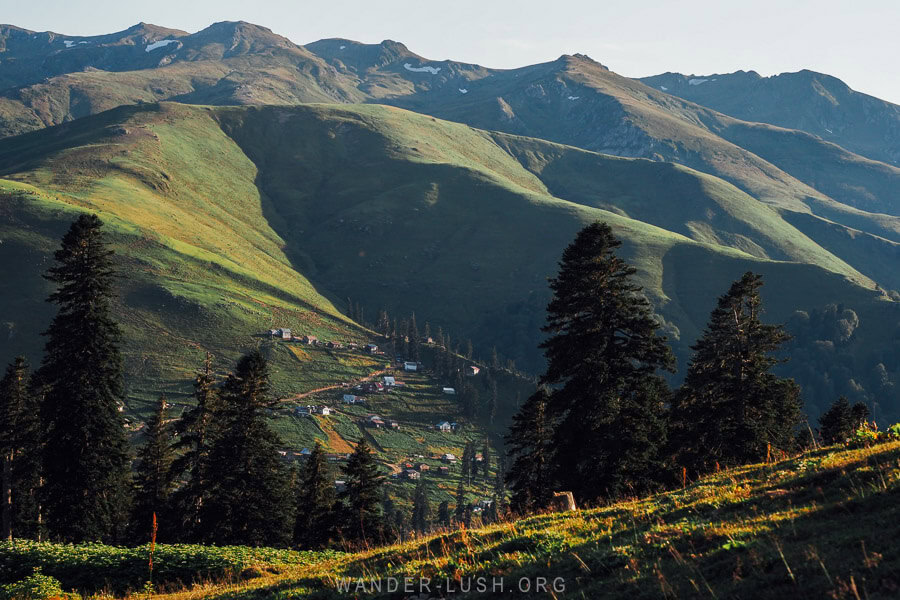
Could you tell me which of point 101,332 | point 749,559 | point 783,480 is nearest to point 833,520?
point 749,559

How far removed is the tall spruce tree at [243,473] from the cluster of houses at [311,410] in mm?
121941

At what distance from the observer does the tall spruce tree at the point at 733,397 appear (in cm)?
3759

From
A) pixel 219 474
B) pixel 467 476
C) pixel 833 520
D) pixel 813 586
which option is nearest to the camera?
pixel 813 586

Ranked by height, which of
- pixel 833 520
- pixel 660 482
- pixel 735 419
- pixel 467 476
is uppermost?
pixel 833 520

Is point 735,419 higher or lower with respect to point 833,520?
lower

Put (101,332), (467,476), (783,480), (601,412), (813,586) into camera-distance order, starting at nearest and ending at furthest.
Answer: (813,586) < (783,480) < (601,412) < (101,332) < (467,476)

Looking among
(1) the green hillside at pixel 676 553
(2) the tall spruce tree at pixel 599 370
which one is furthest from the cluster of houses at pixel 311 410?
(1) the green hillside at pixel 676 553

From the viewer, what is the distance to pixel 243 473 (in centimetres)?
4109

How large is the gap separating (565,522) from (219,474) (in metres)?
32.5

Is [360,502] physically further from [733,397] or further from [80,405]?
[733,397]

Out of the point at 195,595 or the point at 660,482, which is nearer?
the point at 195,595

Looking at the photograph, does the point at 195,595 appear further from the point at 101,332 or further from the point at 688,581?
the point at 101,332

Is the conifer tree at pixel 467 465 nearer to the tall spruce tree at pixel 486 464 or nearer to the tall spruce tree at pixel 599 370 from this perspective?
the tall spruce tree at pixel 486 464

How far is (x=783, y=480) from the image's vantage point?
13734 mm
